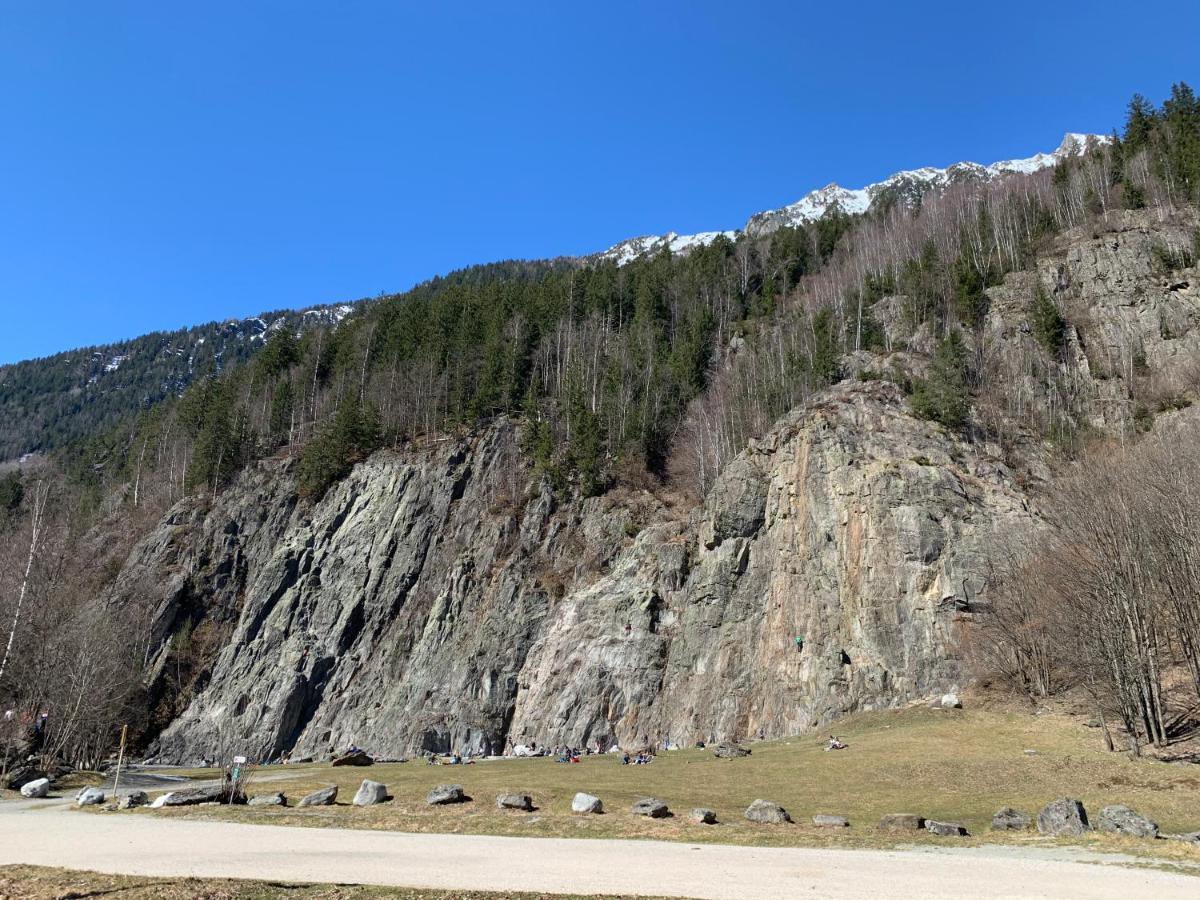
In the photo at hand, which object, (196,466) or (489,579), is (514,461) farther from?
(196,466)

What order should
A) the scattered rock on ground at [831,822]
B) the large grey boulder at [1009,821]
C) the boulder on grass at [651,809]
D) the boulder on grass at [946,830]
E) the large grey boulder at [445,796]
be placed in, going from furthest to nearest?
the large grey boulder at [445,796] → the boulder on grass at [651,809] → the scattered rock on ground at [831,822] → the large grey boulder at [1009,821] → the boulder on grass at [946,830]

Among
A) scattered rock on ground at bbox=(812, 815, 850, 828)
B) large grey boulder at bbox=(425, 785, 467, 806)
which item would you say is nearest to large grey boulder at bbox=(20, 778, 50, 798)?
large grey boulder at bbox=(425, 785, 467, 806)

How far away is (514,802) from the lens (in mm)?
19328

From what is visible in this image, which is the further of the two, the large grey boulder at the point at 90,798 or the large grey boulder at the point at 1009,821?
the large grey boulder at the point at 90,798

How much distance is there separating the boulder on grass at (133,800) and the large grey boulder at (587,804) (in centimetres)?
1384

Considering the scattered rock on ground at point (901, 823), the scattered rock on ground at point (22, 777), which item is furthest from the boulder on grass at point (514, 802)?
the scattered rock on ground at point (22, 777)

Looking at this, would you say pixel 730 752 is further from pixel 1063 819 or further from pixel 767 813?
pixel 1063 819

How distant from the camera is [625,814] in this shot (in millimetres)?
18078

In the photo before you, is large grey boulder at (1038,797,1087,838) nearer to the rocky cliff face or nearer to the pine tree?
the rocky cliff face

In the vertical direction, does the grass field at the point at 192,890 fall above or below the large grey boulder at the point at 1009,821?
above

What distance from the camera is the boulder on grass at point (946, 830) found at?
1581 centimetres

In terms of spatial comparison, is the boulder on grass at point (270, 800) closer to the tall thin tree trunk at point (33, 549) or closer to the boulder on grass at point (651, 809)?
the boulder on grass at point (651, 809)

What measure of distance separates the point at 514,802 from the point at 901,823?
10.1m

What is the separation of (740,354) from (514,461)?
28.9 metres
